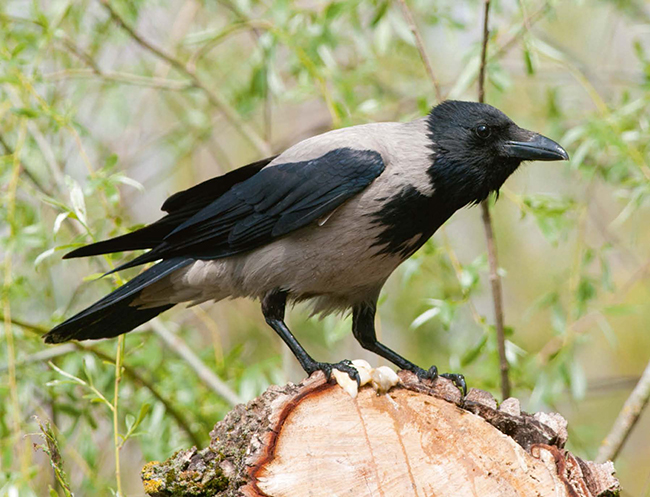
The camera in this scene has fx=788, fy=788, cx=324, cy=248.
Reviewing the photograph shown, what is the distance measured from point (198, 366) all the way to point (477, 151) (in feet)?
7.15

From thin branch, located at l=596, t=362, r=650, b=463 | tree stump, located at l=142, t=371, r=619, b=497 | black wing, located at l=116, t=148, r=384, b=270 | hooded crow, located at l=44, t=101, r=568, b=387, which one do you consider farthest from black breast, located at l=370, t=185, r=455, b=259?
thin branch, located at l=596, t=362, r=650, b=463

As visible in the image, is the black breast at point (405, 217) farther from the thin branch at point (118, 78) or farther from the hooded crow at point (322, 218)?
the thin branch at point (118, 78)

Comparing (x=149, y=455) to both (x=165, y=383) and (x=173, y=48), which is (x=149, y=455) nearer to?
(x=165, y=383)

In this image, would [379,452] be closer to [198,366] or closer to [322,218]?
[322,218]

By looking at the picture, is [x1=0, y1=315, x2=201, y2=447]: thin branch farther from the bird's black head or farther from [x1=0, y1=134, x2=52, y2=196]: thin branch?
the bird's black head


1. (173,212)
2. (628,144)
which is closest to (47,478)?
(173,212)

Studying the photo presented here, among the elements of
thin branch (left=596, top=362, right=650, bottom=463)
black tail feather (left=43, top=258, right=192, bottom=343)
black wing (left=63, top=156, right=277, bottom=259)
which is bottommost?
thin branch (left=596, top=362, right=650, bottom=463)

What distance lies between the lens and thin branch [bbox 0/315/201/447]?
3992 mm

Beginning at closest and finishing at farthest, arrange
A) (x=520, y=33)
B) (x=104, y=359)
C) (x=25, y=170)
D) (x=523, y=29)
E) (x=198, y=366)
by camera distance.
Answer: (x=523, y=29), (x=520, y=33), (x=104, y=359), (x=25, y=170), (x=198, y=366)

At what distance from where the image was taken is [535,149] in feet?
11.3

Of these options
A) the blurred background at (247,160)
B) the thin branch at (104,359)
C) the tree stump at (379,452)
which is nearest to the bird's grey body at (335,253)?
the blurred background at (247,160)

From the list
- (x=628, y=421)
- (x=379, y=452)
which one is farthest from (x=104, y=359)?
(x=628, y=421)

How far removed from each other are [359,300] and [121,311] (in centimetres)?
114

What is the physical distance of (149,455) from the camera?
396 cm
